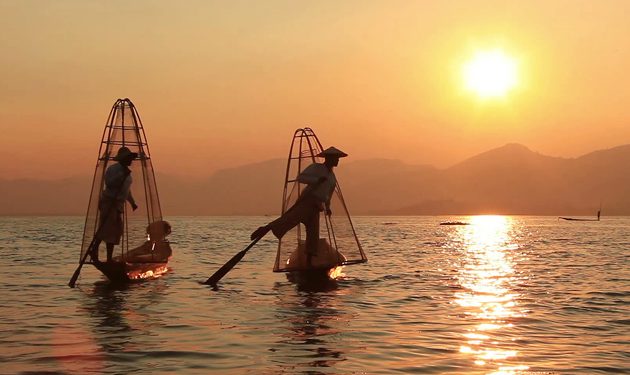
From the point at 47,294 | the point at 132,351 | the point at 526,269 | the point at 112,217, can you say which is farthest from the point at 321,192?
the point at 526,269

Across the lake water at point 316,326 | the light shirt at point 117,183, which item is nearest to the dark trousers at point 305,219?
the lake water at point 316,326

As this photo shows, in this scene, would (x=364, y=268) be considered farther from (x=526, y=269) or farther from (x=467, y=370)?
(x=467, y=370)

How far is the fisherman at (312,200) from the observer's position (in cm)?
2108

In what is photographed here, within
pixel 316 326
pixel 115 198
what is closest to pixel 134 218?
pixel 115 198

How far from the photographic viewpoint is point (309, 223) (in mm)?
21375

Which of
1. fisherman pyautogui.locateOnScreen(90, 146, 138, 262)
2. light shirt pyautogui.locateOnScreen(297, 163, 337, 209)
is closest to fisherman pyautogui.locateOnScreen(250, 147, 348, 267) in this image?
light shirt pyautogui.locateOnScreen(297, 163, 337, 209)

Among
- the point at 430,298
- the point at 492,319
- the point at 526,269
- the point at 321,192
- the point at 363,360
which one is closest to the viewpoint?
the point at 363,360

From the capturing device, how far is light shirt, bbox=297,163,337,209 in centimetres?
2109

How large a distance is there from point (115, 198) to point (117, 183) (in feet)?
1.48

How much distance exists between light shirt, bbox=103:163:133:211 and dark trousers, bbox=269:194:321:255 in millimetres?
4464

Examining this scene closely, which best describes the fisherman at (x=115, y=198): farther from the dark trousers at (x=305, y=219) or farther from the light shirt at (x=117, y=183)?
the dark trousers at (x=305, y=219)

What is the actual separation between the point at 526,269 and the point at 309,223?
1378 cm

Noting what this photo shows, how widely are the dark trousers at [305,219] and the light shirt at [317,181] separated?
0.20 m

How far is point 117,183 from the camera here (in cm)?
2097
